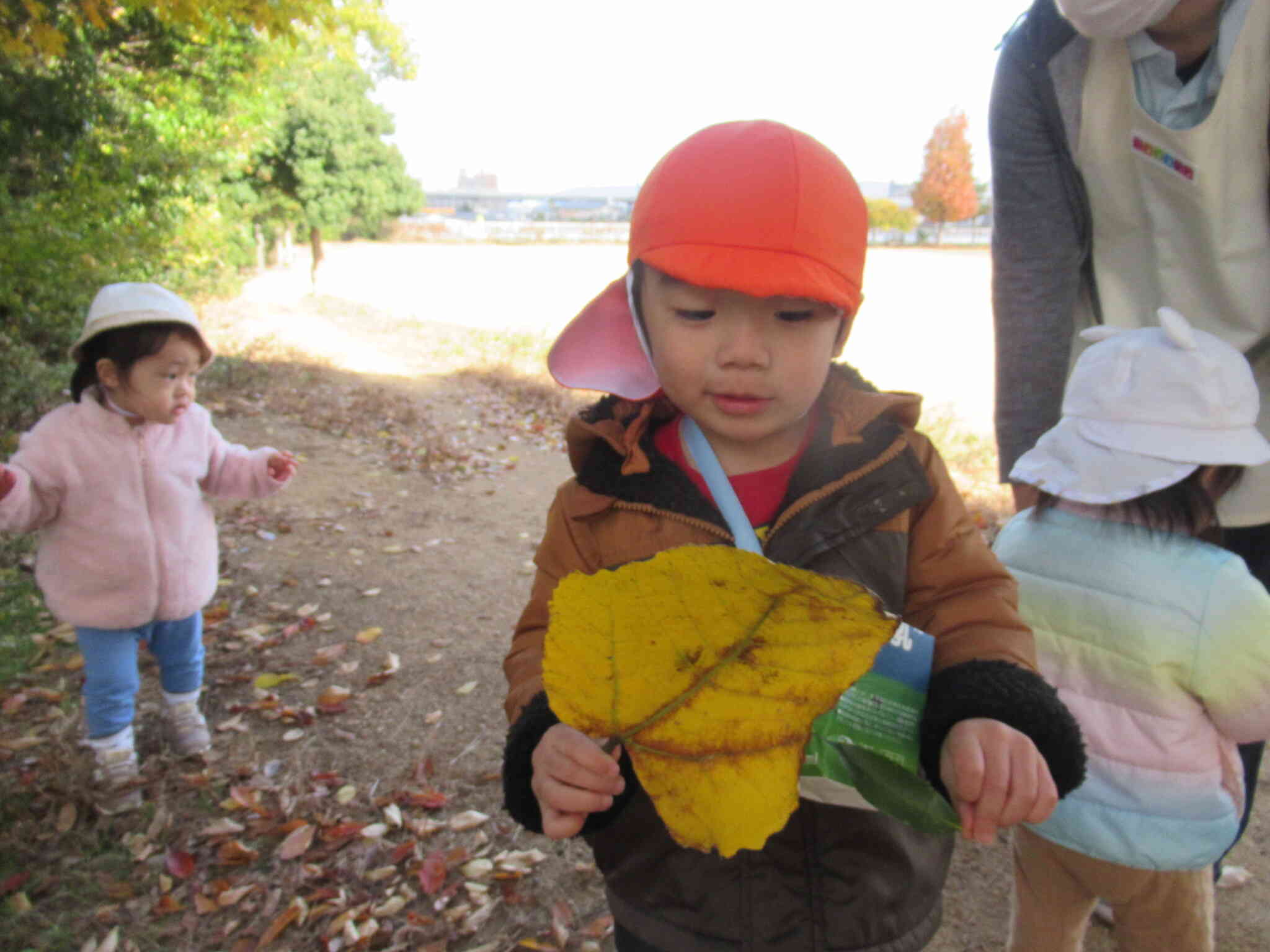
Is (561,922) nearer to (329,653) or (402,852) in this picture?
(402,852)

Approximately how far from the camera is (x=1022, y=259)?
1.82 metres

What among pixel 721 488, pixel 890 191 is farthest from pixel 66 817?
pixel 890 191

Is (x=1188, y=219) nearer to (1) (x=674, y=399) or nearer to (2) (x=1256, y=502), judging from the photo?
(2) (x=1256, y=502)

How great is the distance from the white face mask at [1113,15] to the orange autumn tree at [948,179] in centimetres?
5801

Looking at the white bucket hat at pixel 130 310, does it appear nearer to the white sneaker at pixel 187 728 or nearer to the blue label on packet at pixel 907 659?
the white sneaker at pixel 187 728

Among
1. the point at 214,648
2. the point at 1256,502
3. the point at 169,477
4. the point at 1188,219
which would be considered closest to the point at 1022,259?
the point at 1188,219

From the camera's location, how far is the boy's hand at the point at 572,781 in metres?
0.98

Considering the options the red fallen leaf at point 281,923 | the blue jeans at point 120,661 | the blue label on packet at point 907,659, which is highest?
the blue label on packet at point 907,659

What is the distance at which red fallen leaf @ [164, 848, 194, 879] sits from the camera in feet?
7.93

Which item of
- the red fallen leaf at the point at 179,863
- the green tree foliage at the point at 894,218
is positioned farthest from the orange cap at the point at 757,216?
the green tree foliage at the point at 894,218

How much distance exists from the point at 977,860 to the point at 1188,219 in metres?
1.88

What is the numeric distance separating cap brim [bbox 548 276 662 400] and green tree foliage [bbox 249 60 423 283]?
18.0 meters

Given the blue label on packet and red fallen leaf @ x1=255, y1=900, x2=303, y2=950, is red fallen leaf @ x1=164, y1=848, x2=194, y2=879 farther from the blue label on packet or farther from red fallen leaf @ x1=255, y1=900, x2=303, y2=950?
the blue label on packet

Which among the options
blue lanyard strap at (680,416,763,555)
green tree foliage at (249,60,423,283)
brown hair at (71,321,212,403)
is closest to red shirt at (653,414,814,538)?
blue lanyard strap at (680,416,763,555)
